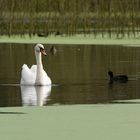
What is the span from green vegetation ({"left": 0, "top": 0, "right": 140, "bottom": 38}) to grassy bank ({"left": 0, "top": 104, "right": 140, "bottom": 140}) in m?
16.0

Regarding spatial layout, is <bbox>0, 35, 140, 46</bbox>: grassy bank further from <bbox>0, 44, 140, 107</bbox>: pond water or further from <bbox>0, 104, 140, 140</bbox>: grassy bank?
<bbox>0, 104, 140, 140</bbox>: grassy bank

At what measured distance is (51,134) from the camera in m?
7.15

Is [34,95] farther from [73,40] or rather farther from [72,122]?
[73,40]

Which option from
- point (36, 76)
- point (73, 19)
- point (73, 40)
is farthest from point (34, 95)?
point (73, 19)

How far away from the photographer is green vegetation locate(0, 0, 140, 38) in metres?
26.4

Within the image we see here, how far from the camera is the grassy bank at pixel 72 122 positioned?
279 inches

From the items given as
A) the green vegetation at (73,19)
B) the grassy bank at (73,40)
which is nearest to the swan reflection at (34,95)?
the grassy bank at (73,40)

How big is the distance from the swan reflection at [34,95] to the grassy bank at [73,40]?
9.99 m

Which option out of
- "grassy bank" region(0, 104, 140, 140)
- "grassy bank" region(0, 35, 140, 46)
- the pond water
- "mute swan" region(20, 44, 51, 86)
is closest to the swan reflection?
the pond water

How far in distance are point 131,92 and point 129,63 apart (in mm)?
5079

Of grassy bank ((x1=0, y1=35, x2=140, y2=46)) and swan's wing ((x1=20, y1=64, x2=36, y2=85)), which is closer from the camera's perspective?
swan's wing ((x1=20, y1=64, x2=36, y2=85))

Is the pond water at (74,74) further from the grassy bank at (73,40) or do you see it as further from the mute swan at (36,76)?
the grassy bank at (73,40)

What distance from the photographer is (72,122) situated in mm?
7820

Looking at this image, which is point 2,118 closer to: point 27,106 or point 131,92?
point 27,106
